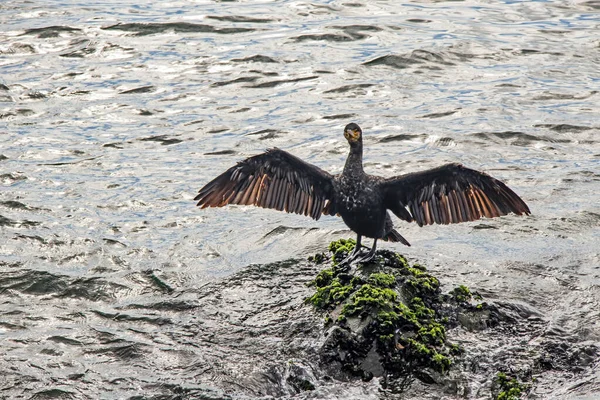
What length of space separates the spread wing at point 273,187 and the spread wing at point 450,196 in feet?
2.54

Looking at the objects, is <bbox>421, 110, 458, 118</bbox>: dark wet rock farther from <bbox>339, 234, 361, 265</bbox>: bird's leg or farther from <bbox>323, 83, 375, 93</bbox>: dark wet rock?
<bbox>339, 234, 361, 265</bbox>: bird's leg

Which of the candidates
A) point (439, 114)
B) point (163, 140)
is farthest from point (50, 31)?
point (439, 114)

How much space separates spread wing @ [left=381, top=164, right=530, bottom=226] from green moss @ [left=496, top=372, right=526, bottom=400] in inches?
68.7

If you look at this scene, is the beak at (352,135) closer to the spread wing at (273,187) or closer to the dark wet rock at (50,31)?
A: the spread wing at (273,187)

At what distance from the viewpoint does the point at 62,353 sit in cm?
869

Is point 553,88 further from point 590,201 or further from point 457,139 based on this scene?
point 590,201

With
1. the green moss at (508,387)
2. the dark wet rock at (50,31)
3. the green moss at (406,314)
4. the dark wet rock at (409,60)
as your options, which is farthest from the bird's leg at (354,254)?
the dark wet rock at (50,31)

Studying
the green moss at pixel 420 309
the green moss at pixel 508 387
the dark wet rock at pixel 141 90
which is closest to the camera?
the green moss at pixel 508 387

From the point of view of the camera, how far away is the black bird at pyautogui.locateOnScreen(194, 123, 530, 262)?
8.79 metres

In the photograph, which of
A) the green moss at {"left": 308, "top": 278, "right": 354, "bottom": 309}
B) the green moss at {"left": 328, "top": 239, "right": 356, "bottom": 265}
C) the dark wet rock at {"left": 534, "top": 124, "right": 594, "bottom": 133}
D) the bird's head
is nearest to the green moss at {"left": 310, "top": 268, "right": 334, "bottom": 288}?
the green moss at {"left": 308, "top": 278, "right": 354, "bottom": 309}

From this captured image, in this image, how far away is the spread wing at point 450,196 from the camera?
28.6ft

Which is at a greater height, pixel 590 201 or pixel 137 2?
pixel 137 2

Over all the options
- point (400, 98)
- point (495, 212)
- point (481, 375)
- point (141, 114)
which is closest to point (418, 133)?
point (400, 98)

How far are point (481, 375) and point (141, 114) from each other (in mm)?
10098
